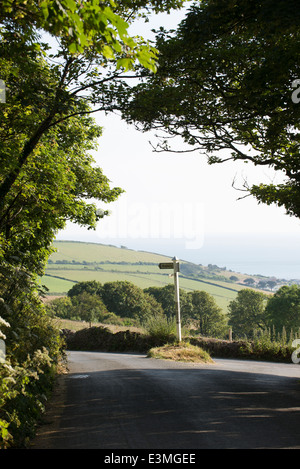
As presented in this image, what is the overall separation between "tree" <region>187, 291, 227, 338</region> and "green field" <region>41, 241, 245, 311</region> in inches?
941

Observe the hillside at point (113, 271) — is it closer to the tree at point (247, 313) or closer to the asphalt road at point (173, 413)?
the tree at point (247, 313)

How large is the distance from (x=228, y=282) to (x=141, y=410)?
133438 millimetres

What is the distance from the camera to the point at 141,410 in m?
7.18

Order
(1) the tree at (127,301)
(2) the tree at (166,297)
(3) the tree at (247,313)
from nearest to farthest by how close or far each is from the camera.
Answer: (3) the tree at (247,313) < (1) the tree at (127,301) < (2) the tree at (166,297)

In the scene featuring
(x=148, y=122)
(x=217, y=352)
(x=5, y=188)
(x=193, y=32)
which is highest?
(x=193, y=32)

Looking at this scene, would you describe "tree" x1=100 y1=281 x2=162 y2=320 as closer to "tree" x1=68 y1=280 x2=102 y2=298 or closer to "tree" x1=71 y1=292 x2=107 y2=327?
"tree" x1=68 y1=280 x2=102 y2=298

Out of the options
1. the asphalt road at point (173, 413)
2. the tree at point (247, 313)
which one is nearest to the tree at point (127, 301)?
the tree at point (247, 313)

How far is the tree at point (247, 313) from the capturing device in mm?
73750

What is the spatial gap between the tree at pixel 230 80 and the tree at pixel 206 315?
6630 centimetres

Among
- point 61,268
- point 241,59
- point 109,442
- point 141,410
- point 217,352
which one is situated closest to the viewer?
point 109,442

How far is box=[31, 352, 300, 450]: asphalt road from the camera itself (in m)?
5.47

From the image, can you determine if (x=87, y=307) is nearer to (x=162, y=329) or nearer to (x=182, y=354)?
(x=162, y=329)

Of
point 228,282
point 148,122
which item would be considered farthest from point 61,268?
point 148,122
